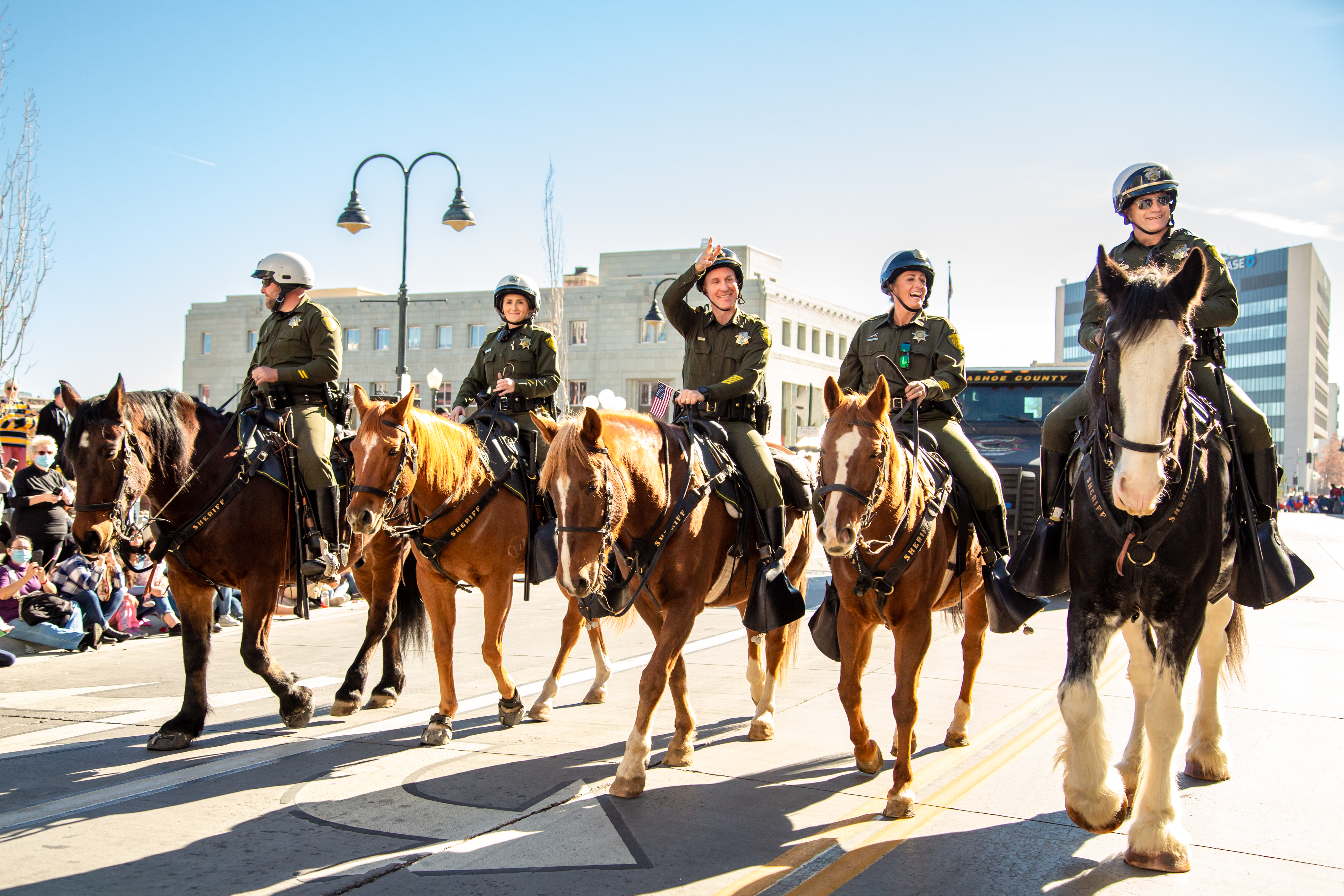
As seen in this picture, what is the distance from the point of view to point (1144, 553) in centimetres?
462

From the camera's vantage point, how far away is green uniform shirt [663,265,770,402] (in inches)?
270

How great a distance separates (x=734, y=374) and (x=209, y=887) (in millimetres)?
4280

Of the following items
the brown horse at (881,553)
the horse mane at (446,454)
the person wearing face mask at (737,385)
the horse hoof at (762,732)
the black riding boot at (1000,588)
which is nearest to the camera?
the brown horse at (881,553)

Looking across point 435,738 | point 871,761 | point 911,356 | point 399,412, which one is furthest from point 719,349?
point 435,738

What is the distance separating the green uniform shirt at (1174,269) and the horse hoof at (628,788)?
3266mm

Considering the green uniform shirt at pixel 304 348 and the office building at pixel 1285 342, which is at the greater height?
the office building at pixel 1285 342

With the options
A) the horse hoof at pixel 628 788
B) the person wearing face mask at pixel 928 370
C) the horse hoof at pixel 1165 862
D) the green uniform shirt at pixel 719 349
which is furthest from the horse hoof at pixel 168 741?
the horse hoof at pixel 1165 862

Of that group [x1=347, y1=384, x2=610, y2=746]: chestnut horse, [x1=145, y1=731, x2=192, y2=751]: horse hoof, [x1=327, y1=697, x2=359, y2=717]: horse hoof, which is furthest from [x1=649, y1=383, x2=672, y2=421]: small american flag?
[x1=145, y1=731, x2=192, y2=751]: horse hoof

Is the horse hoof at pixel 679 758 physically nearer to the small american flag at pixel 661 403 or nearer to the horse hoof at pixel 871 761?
the horse hoof at pixel 871 761

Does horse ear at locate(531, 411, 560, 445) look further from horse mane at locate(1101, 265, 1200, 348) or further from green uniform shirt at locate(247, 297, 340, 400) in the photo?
horse mane at locate(1101, 265, 1200, 348)

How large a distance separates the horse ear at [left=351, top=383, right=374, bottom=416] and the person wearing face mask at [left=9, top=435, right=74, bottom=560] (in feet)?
17.7

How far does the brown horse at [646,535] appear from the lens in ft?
17.3

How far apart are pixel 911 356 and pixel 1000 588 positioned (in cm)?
158

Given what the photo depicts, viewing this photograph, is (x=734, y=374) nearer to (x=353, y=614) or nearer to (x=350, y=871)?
(x=350, y=871)
